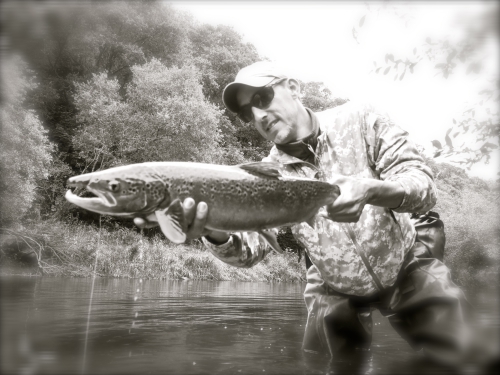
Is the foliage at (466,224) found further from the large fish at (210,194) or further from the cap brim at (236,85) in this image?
the large fish at (210,194)

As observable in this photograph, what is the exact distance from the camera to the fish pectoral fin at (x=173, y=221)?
2.24m

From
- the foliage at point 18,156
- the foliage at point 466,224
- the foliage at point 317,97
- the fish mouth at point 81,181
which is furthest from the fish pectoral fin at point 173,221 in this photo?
the foliage at point 317,97

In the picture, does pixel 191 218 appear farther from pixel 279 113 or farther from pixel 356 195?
pixel 279 113

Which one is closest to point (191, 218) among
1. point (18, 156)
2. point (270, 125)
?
point (270, 125)

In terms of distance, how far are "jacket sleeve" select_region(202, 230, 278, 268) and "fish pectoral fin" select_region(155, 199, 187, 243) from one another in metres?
0.92

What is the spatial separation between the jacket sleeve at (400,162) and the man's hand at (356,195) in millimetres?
160

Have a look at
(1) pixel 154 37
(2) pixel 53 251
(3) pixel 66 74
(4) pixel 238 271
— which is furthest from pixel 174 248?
(1) pixel 154 37

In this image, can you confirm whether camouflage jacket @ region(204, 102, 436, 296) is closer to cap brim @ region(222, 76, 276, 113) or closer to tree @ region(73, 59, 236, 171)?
cap brim @ region(222, 76, 276, 113)

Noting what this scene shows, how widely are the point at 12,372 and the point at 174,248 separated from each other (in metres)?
20.1

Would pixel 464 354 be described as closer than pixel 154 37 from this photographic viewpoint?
Yes

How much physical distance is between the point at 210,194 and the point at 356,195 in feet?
2.54

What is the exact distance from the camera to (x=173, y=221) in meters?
2.28

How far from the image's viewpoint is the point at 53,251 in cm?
1697

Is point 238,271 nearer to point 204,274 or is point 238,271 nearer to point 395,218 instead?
point 204,274
